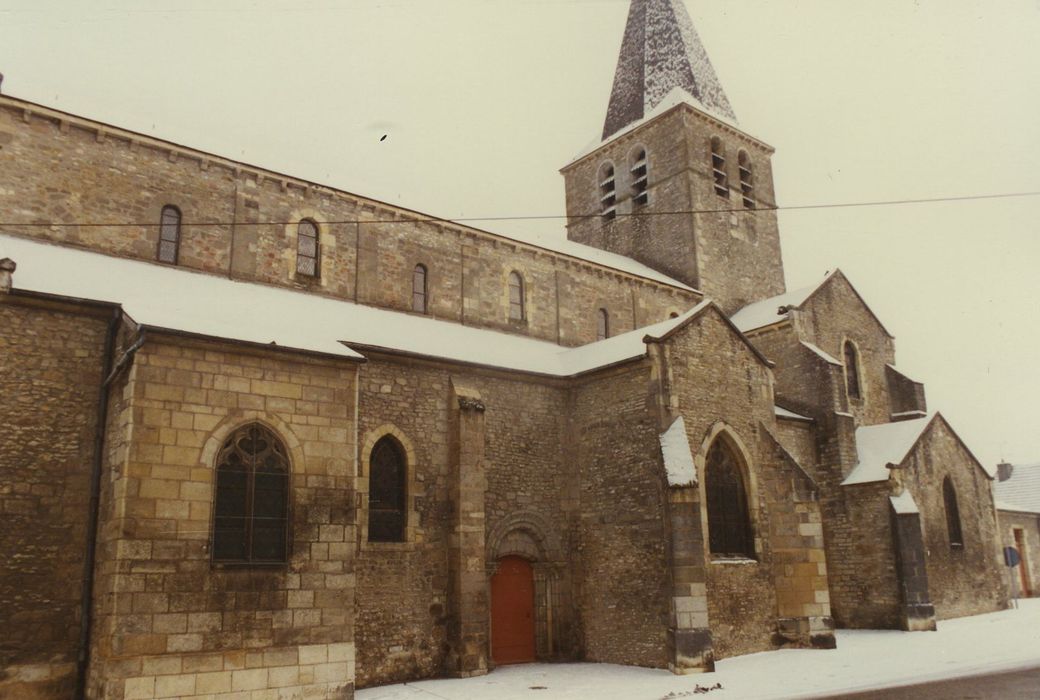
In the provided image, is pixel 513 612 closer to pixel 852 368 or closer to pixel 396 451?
pixel 396 451

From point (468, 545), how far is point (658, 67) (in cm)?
2549

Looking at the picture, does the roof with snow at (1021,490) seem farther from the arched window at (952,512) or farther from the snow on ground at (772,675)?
the snow on ground at (772,675)

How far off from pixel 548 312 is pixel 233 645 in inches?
545

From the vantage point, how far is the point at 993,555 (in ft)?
90.6

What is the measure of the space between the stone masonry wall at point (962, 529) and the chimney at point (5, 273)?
2306cm

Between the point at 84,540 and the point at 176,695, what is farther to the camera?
the point at 84,540

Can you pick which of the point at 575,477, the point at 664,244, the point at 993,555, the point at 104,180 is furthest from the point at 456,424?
the point at 993,555

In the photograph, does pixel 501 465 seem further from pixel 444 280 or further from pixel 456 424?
pixel 444 280

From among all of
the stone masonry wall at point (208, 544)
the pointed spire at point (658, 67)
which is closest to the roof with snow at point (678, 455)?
the stone masonry wall at point (208, 544)

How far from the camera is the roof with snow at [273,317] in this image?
1412 centimetres

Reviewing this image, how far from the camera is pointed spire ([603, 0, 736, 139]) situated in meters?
34.2

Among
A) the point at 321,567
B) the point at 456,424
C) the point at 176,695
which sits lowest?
the point at 176,695

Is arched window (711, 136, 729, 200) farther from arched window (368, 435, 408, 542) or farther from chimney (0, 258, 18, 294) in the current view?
chimney (0, 258, 18, 294)

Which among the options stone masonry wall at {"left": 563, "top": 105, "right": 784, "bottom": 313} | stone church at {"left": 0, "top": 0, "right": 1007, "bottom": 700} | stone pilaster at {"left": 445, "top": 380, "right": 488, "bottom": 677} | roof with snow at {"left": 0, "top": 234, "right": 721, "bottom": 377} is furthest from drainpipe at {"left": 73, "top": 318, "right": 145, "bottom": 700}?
stone masonry wall at {"left": 563, "top": 105, "right": 784, "bottom": 313}
